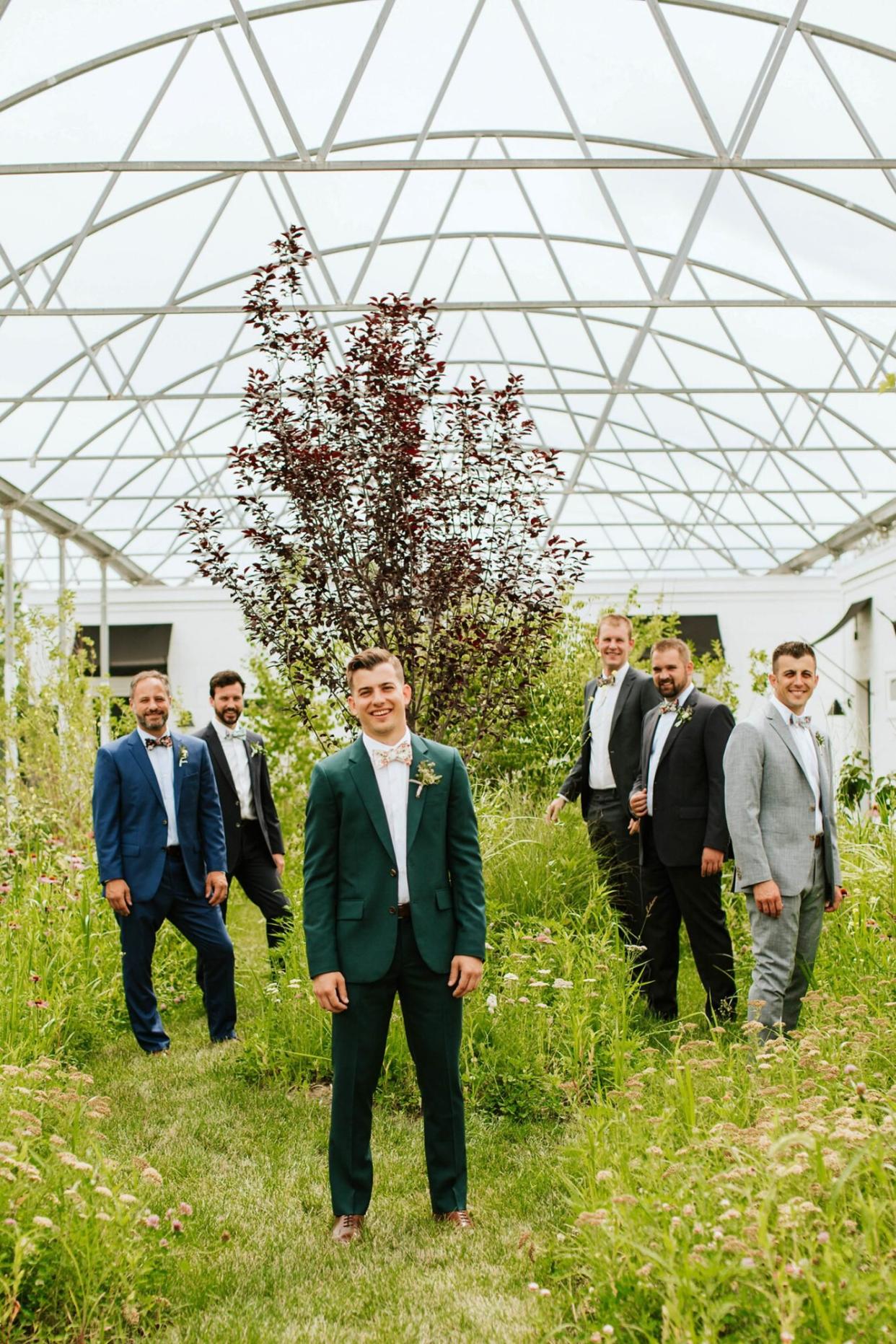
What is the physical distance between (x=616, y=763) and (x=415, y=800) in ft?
9.67

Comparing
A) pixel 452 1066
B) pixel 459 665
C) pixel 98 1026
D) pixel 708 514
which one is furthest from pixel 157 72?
pixel 708 514

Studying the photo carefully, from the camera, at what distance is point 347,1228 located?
3.78 meters

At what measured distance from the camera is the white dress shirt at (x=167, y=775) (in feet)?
19.8

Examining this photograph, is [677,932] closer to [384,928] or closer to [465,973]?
[465,973]

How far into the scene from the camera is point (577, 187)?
38.1 feet

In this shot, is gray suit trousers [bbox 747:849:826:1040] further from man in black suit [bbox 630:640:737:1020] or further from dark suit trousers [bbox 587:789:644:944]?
dark suit trousers [bbox 587:789:644:944]

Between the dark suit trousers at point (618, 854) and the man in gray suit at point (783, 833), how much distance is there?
1.51 meters

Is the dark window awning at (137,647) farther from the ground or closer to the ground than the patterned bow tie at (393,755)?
farther from the ground

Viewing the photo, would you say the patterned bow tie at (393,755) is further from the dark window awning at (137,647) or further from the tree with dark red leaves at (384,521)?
the dark window awning at (137,647)

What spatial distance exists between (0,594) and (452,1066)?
22.7 metres

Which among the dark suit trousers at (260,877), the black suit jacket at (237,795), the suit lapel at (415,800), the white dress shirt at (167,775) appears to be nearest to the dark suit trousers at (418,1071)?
the suit lapel at (415,800)

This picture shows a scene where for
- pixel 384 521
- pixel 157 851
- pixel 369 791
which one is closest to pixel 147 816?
pixel 157 851

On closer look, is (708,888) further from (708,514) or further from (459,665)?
(708,514)

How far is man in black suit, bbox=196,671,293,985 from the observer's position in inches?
277
